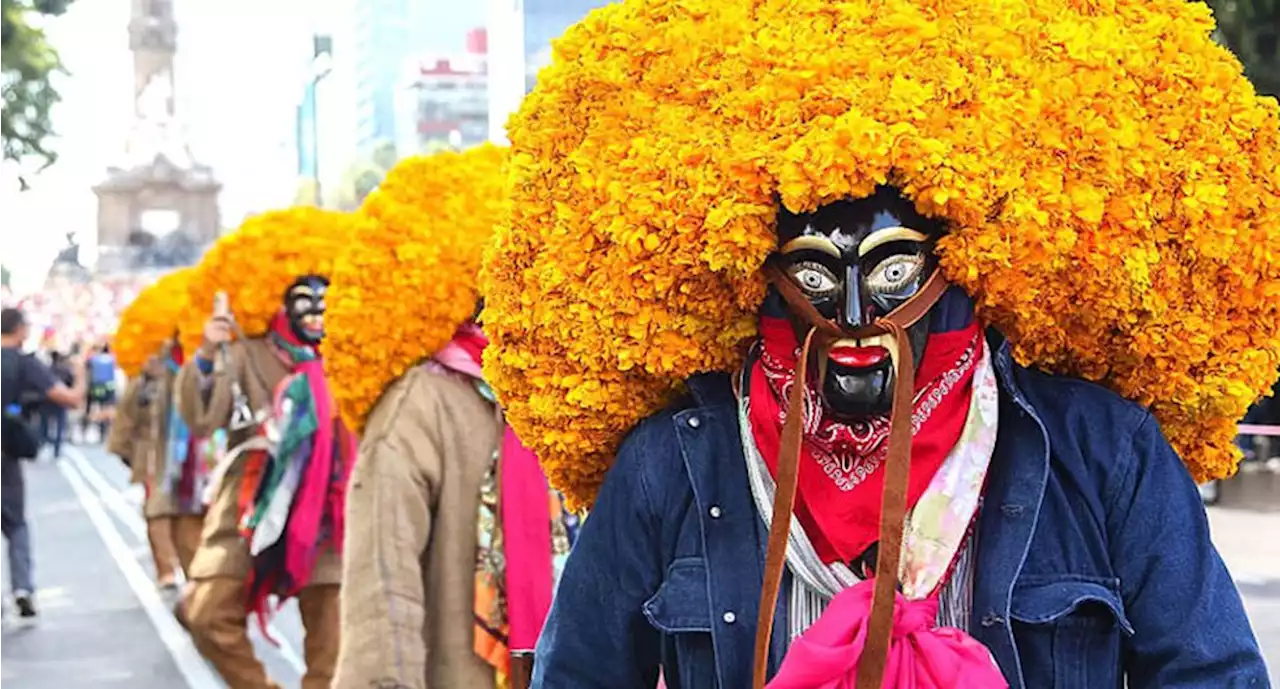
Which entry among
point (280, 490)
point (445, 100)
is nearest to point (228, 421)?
point (280, 490)

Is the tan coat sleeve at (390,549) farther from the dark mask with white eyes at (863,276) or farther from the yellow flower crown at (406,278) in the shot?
the dark mask with white eyes at (863,276)

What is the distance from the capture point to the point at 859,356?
2453 millimetres

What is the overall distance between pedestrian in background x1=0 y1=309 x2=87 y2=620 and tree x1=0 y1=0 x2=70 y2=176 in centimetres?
1340

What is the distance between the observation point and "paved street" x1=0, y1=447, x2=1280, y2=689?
938cm

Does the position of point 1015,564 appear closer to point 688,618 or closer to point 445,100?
point 688,618

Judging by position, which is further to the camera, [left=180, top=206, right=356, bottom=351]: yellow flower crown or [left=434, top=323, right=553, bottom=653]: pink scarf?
[left=180, top=206, right=356, bottom=351]: yellow flower crown

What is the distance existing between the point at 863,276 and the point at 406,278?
237 cm

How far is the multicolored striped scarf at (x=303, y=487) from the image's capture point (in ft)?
21.0

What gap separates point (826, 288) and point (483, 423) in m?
2.13

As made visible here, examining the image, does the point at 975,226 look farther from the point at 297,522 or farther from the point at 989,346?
the point at 297,522

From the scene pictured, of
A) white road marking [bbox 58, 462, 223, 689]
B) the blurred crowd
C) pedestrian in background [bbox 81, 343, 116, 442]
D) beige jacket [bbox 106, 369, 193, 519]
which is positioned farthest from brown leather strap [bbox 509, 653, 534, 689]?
the blurred crowd

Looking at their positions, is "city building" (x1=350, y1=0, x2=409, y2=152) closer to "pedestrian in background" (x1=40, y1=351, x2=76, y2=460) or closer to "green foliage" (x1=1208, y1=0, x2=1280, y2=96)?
"pedestrian in background" (x1=40, y1=351, x2=76, y2=460)

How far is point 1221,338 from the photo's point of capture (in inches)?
101

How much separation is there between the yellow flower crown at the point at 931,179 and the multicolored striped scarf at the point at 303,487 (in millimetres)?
3814
